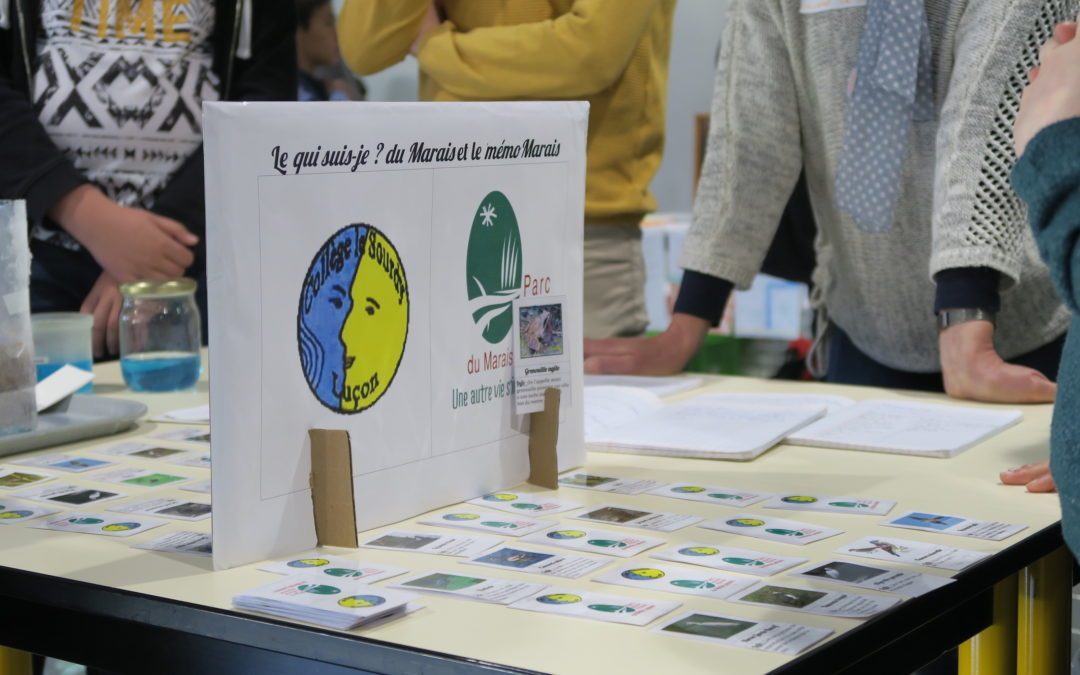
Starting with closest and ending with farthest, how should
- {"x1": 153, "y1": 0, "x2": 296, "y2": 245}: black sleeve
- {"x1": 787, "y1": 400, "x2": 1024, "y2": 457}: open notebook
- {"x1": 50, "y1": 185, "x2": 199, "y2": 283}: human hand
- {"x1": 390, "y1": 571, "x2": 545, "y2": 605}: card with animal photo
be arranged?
{"x1": 390, "y1": 571, "x2": 545, "y2": 605}: card with animal photo < {"x1": 787, "y1": 400, "x2": 1024, "y2": 457}: open notebook < {"x1": 50, "y1": 185, "x2": 199, "y2": 283}: human hand < {"x1": 153, "y1": 0, "x2": 296, "y2": 245}: black sleeve

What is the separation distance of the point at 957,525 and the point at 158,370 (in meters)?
1.03

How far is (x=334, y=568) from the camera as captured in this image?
0.90 m

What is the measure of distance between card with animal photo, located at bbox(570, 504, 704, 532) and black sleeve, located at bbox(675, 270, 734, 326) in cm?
77

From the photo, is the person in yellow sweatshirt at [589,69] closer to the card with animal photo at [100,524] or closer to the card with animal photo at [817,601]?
the card with animal photo at [100,524]

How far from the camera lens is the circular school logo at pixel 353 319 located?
969 millimetres

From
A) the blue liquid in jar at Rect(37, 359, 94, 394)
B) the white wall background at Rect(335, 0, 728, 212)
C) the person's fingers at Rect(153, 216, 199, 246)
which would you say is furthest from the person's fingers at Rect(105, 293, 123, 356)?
the white wall background at Rect(335, 0, 728, 212)

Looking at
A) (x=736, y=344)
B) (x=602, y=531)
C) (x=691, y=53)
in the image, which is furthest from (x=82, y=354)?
(x=691, y=53)

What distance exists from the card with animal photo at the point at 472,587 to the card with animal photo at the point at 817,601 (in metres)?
0.14

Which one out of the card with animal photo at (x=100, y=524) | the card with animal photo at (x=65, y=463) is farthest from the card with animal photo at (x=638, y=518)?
the card with animal photo at (x=65, y=463)

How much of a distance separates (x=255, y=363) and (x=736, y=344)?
2.80m

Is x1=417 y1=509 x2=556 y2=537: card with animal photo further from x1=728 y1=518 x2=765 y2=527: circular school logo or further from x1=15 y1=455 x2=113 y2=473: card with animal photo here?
x1=15 y1=455 x2=113 y2=473: card with animal photo

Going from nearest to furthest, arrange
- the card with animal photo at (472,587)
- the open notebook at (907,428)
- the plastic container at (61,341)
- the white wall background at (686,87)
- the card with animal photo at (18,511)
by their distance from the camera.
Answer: the card with animal photo at (472,587)
the card with animal photo at (18,511)
the open notebook at (907,428)
the plastic container at (61,341)
the white wall background at (686,87)

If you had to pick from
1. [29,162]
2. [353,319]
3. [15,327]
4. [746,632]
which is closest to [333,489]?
[353,319]

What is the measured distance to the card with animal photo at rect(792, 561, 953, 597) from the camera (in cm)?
82
